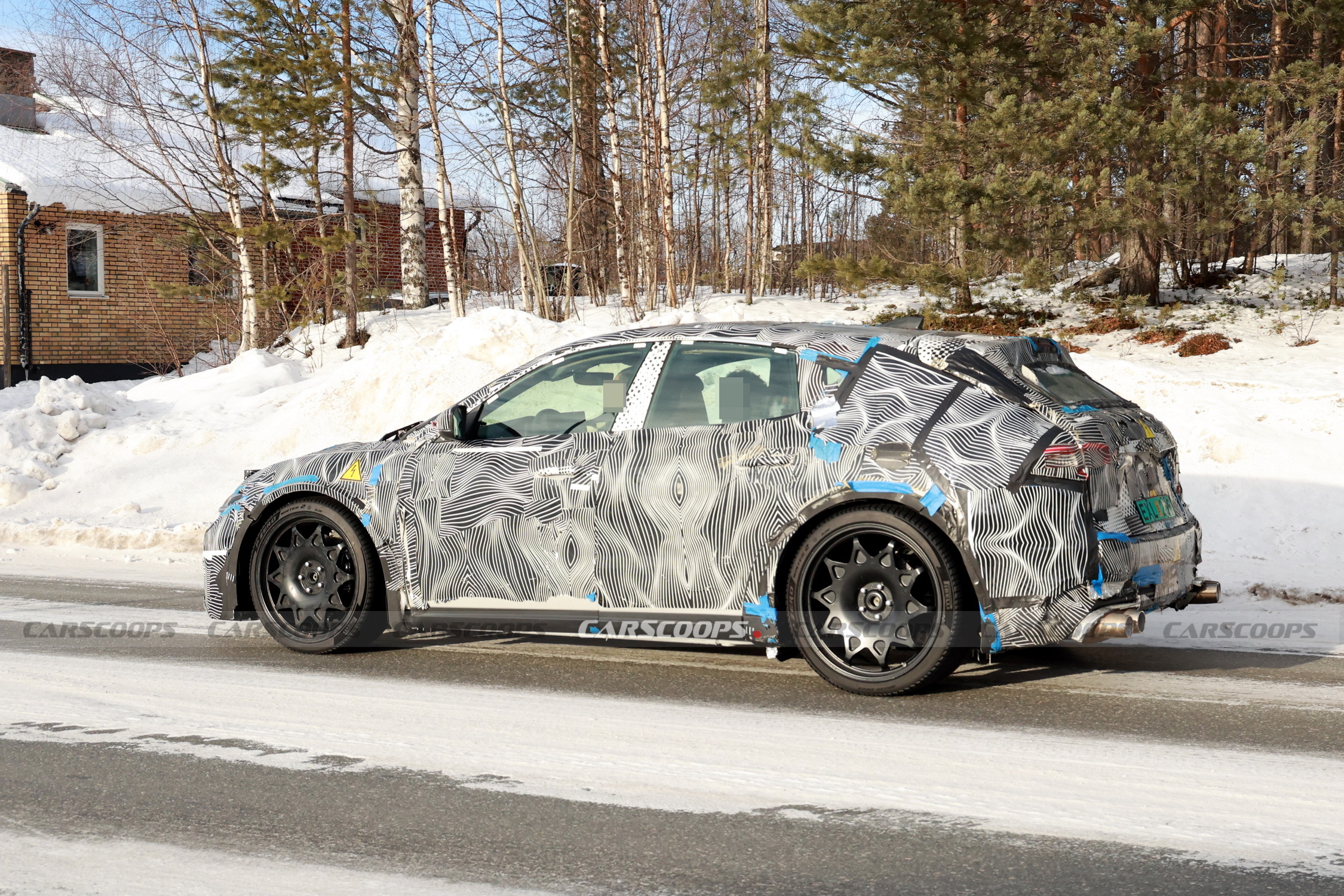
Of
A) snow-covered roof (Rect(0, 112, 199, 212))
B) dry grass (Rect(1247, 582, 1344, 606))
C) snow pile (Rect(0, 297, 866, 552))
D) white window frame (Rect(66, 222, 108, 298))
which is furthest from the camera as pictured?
white window frame (Rect(66, 222, 108, 298))

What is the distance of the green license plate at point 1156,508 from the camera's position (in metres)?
5.63

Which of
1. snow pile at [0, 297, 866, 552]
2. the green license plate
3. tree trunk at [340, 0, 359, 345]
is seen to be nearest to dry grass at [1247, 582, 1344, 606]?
the green license plate

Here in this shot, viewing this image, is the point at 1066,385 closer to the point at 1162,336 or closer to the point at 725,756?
the point at 725,756

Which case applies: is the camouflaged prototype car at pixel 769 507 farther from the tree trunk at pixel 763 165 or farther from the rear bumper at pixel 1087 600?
the tree trunk at pixel 763 165

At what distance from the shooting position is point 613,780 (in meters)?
4.60

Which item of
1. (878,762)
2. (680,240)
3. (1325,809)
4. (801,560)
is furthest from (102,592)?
(680,240)

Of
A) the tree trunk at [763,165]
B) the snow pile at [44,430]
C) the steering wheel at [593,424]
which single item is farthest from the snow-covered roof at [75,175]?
the steering wheel at [593,424]

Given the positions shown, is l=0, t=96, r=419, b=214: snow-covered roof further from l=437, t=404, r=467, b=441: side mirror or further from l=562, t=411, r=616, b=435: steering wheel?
l=562, t=411, r=616, b=435: steering wheel

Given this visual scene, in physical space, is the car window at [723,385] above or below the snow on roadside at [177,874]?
above

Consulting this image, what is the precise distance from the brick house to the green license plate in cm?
2227

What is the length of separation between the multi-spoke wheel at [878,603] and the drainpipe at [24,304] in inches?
943

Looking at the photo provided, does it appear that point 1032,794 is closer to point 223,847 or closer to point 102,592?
point 223,847

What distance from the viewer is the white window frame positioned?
91.5ft

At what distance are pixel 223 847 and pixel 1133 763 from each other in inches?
123
